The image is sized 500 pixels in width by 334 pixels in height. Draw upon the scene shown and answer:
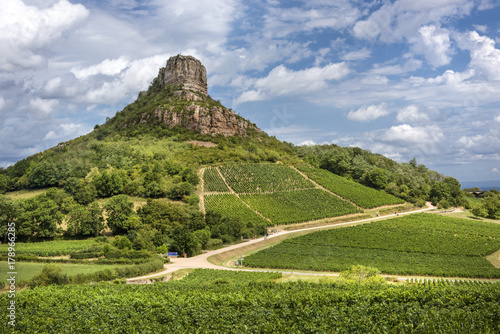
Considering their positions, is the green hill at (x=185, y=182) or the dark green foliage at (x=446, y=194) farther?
the dark green foliage at (x=446, y=194)

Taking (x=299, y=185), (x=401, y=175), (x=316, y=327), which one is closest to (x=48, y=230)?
(x=316, y=327)

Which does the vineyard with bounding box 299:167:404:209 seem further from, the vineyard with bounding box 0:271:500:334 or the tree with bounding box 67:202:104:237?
the vineyard with bounding box 0:271:500:334

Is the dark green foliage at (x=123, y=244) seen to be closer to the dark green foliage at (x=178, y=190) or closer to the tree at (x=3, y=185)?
the dark green foliage at (x=178, y=190)

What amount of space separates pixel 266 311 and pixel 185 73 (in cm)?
11839

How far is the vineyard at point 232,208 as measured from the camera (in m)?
60.0

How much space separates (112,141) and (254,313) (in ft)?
301

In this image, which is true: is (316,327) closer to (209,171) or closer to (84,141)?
(209,171)

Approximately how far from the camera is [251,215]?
6188 centimetres

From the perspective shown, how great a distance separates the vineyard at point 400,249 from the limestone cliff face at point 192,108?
6210 centimetres

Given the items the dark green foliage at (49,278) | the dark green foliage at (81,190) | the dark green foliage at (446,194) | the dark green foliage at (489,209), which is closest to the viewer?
the dark green foliage at (49,278)

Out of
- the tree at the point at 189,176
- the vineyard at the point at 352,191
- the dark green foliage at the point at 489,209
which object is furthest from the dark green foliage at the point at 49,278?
the dark green foliage at the point at 489,209

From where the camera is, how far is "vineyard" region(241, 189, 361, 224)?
A: 63.7m

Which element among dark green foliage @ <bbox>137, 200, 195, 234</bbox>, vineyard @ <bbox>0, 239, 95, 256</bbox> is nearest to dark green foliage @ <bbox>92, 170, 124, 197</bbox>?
dark green foliage @ <bbox>137, 200, 195, 234</bbox>

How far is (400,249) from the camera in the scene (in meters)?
48.0
